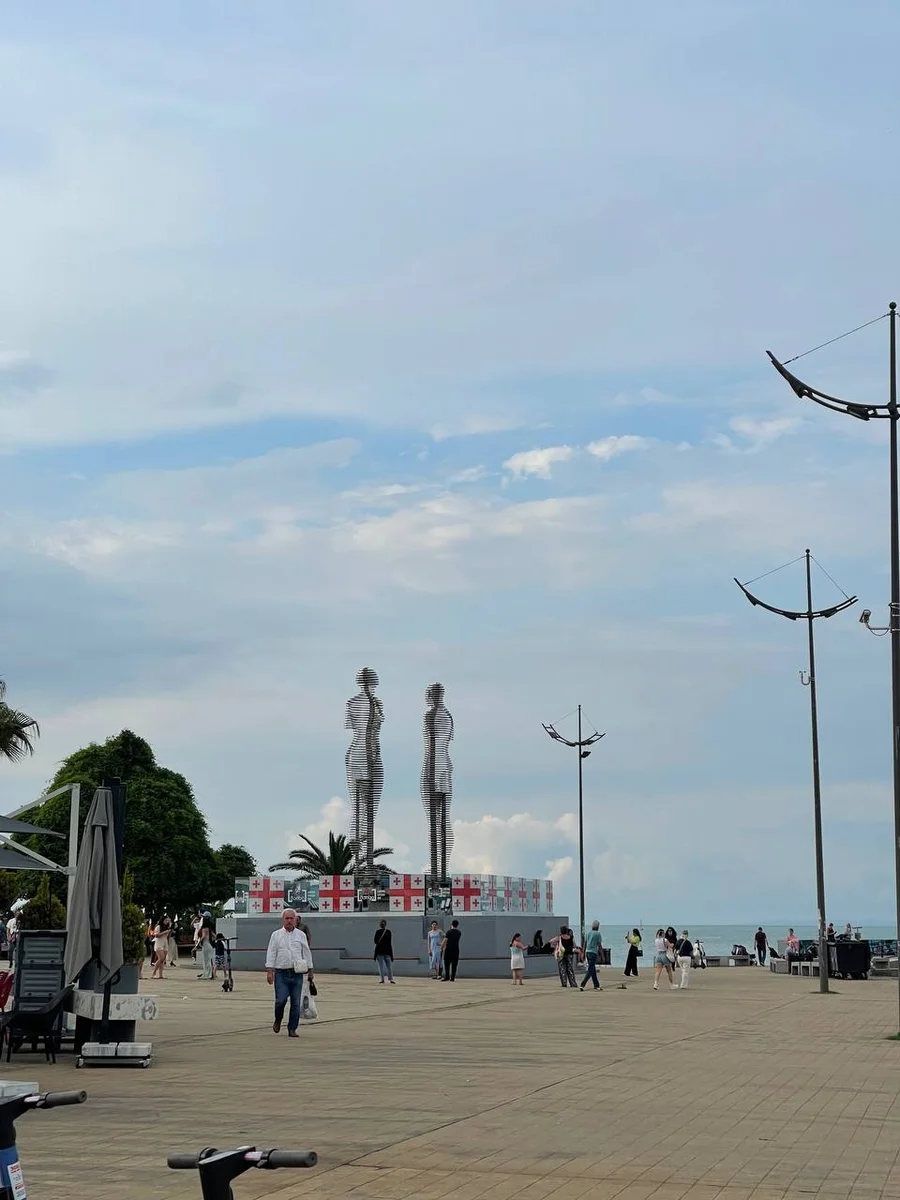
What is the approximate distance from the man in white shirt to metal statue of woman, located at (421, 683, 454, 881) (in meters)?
32.5

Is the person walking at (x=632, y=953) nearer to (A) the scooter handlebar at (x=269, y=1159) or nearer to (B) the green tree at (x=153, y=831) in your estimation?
(B) the green tree at (x=153, y=831)

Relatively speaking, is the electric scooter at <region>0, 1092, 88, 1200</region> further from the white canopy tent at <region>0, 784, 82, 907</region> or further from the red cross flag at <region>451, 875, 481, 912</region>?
the red cross flag at <region>451, 875, 481, 912</region>

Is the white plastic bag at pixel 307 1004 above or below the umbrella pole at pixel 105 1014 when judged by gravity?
below

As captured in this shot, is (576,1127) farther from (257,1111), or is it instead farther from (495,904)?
(495,904)

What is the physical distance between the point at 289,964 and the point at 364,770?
1327 inches

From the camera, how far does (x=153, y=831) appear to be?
229 feet

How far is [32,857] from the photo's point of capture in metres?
18.7

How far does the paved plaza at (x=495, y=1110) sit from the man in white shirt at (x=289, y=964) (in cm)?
45

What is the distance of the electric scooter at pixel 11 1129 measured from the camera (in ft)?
14.1

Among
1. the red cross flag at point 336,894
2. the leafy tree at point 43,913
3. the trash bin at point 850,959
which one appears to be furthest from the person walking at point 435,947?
the leafy tree at point 43,913

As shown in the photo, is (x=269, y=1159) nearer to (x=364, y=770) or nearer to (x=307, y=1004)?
(x=307, y=1004)

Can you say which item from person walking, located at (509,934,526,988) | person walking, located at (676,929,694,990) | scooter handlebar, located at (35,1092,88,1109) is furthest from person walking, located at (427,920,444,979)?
scooter handlebar, located at (35,1092,88,1109)

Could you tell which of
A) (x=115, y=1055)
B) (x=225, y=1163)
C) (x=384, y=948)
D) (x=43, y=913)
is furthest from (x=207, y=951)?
(x=225, y=1163)

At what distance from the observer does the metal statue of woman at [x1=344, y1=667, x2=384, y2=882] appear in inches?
2126
